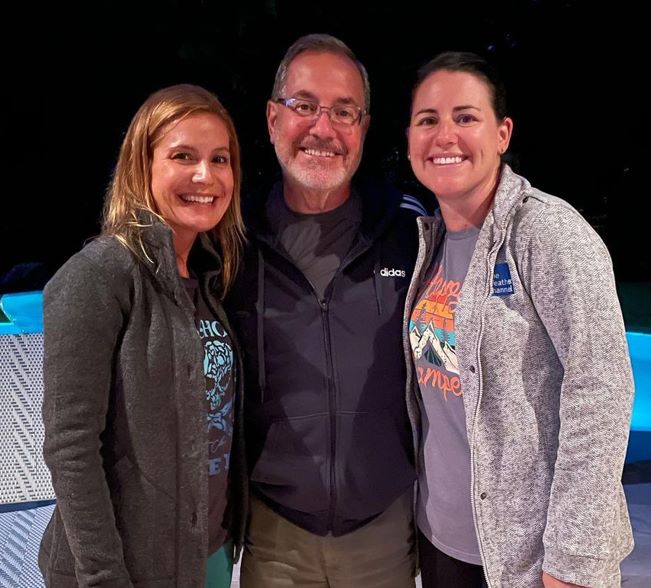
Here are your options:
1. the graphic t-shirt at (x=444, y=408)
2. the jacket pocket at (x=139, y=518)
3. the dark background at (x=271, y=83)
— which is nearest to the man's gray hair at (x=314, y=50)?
the graphic t-shirt at (x=444, y=408)

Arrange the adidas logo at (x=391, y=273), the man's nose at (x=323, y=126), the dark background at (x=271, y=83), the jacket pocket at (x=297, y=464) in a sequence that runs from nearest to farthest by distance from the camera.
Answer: the jacket pocket at (x=297, y=464) < the adidas logo at (x=391, y=273) < the man's nose at (x=323, y=126) < the dark background at (x=271, y=83)

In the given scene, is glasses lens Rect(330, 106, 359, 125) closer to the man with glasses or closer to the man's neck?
the man with glasses

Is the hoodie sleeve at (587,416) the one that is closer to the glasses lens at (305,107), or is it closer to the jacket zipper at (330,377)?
the jacket zipper at (330,377)

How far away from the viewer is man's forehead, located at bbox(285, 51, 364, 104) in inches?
70.0

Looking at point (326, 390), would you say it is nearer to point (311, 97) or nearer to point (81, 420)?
point (81, 420)

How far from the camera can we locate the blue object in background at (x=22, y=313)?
1979mm

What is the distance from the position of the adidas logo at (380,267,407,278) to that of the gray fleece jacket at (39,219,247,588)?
555 millimetres

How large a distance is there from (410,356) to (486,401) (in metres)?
0.33

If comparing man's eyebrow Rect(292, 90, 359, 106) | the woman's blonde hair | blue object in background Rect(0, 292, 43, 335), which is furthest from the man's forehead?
blue object in background Rect(0, 292, 43, 335)

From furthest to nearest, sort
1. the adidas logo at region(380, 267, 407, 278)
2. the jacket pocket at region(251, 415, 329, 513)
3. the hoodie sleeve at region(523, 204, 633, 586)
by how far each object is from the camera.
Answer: the adidas logo at region(380, 267, 407, 278) < the jacket pocket at region(251, 415, 329, 513) < the hoodie sleeve at region(523, 204, 633, 586)

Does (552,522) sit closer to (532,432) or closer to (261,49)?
(532,432)

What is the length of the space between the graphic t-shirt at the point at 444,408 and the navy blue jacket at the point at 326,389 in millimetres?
96

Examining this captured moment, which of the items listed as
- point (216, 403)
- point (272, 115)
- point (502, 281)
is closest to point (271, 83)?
point (272, 115)

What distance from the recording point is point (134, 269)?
1227 millimetres
